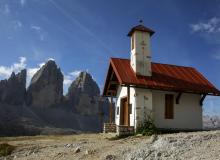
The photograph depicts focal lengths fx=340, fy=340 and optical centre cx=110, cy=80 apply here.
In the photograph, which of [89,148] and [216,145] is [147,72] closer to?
[89,148]

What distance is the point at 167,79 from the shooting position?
26.0 meters

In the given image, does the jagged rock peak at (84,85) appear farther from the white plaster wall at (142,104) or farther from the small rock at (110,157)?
the small rock at (110,157)

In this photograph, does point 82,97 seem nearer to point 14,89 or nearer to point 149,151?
point 14,89

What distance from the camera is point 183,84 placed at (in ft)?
84.2

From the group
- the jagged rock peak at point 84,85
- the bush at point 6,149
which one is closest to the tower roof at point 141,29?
the bush at point 6,149

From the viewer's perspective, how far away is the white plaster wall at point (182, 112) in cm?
2472

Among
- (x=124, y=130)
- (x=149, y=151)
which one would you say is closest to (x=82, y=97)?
(x=124, y=130)

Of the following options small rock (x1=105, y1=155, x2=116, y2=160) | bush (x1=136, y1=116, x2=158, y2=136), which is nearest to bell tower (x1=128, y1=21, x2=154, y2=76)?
bush (x1=136, y1=116, x2=158, y2=136)

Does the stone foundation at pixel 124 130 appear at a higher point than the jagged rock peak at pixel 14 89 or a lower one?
lower

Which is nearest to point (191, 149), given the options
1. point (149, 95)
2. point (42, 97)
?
point (149, 95)

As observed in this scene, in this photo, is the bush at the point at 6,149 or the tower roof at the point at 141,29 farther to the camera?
the tower roof at the point at 141,29

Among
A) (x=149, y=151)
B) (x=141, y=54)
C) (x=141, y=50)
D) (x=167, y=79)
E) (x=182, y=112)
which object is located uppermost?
(x=141, y=50)

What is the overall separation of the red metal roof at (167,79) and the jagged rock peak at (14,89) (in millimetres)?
130638

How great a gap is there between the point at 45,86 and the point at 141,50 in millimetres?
143370
